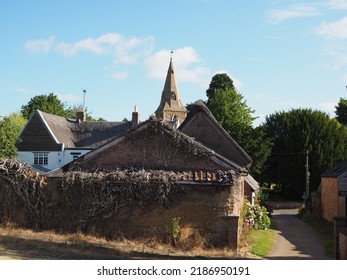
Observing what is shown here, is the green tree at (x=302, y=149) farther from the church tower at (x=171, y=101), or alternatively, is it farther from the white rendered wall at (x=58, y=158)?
the white rendered wall at (x=58, y=158)

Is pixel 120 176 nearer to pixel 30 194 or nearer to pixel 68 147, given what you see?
pixel 30 194

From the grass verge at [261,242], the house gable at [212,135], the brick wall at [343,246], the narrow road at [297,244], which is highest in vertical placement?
the house gable at [212,135]

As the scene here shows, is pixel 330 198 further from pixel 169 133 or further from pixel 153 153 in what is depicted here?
pixel 153 153

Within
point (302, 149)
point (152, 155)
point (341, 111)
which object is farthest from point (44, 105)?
point (152, 155)

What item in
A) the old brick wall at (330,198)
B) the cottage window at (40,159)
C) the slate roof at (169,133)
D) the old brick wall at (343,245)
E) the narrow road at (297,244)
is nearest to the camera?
the old brick wall at (343,245)

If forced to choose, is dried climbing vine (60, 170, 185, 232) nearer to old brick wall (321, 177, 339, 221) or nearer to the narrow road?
the narrow road

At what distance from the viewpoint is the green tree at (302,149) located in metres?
54.8

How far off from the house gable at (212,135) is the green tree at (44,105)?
52.0 m

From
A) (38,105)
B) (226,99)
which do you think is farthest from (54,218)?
(38,105)

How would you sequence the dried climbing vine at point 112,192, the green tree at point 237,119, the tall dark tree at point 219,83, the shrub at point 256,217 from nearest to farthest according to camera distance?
the dried climbing vine at point 112,192, the shrub at point 256,217, the green tree at point 237,119, the tall dark tree at point 219,83

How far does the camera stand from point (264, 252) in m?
19.2

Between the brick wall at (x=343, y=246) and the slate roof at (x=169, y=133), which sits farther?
the slate roof at (x=169, y=133)

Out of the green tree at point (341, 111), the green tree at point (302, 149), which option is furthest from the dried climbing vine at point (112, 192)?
the green tree at point (341, 111)

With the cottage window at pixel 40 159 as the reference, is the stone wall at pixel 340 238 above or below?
below
